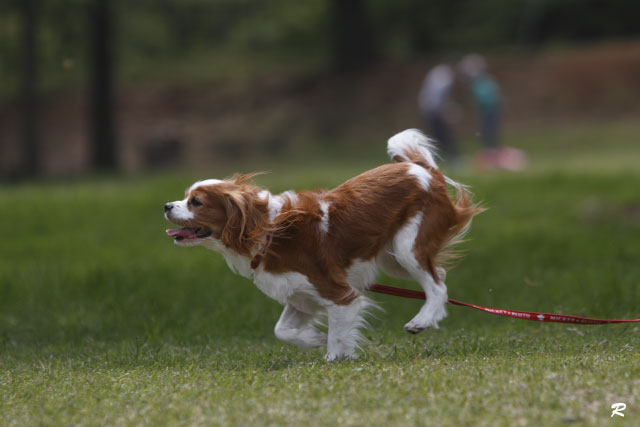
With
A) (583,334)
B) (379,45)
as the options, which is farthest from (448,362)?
(379,45)

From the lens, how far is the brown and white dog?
19.9 feet

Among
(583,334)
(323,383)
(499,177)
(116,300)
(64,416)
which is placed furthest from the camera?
(499,177)

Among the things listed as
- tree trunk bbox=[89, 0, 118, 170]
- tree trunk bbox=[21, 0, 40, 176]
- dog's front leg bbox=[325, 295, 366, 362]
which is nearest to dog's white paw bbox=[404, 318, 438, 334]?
dog's front leg bbox=[325, 295, 366, 362]

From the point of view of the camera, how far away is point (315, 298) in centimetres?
622

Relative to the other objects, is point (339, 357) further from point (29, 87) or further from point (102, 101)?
point (102, 101)

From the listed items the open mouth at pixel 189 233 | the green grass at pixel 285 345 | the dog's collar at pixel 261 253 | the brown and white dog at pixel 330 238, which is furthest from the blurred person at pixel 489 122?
the open mouth at pixel 189 233

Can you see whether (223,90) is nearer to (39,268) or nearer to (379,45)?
(379,45)

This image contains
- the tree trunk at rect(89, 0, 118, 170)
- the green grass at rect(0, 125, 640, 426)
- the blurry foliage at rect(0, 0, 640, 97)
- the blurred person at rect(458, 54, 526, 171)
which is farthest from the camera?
the blurry foliage at rect(0, 0, 640, 97)

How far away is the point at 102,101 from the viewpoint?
2952 cm

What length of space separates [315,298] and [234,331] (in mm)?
2780

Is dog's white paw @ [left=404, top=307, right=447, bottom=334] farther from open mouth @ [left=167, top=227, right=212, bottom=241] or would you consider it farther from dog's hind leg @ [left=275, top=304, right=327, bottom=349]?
open mouth @ [left=167, top=227, right=212, bottom=241]

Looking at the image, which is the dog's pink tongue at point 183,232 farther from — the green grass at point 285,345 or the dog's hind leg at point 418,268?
the dog's hind leg at point 418,268

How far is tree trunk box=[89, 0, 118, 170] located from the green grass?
1224 cm

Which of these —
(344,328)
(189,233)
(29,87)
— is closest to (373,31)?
(29,87)
